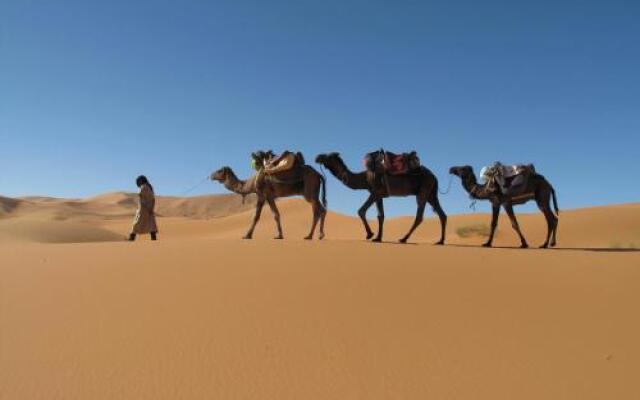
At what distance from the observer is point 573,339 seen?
4801 millimetres

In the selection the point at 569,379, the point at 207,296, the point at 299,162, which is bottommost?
the point at 569,379

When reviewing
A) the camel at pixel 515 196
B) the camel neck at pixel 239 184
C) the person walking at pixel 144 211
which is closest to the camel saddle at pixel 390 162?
the camel at pixel 515 196

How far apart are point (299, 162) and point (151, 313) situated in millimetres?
7290

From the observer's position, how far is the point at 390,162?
11.9 meters

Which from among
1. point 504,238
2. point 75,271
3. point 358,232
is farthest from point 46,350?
point 358,232

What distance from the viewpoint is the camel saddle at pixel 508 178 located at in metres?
12.1

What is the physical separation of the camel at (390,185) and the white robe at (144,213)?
4.42 metres

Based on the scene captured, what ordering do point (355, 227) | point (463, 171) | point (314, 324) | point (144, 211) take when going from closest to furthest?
1. point (314, 324)
2. point (463, 171)
3. point (144, 211)
4. point (355, 227)

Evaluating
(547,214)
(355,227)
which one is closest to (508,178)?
(547,214)

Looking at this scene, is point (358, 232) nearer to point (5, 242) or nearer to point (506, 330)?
point (5, 242)

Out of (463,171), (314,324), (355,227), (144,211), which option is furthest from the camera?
(355,227)

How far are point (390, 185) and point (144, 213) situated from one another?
6.07 metres

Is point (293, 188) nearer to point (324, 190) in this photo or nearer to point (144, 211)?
point (324, 190)

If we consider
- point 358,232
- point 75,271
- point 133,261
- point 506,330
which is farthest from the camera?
point 358,232
